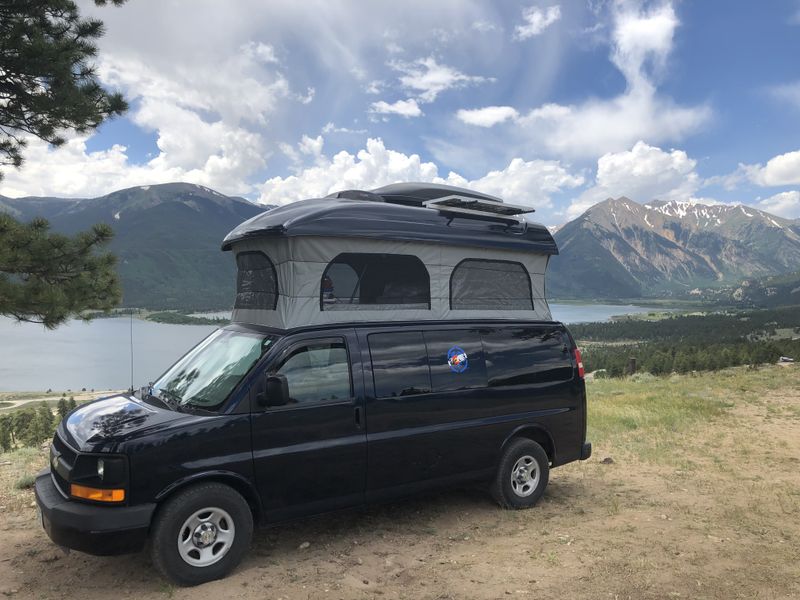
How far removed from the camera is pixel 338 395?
16.6 ft

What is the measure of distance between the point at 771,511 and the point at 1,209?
1240cm

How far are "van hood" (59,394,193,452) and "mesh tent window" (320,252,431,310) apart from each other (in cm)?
173

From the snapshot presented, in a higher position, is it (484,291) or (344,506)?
(484,291)

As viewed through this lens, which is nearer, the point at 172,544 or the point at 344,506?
the point at 172,544

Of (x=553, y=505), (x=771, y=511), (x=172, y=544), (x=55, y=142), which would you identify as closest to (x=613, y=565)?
(x=553, y=505)

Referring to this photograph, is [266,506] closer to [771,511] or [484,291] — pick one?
[484,291]

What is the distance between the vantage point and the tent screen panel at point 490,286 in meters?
6.27

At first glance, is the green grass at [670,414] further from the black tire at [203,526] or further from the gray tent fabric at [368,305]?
the black tire at [203,526]

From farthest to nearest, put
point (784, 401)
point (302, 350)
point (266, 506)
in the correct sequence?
1. point (784, 401)
2. point (302, 350)
3. point (266, 506)

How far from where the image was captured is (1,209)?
9469mm

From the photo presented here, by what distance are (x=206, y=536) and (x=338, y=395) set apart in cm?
156

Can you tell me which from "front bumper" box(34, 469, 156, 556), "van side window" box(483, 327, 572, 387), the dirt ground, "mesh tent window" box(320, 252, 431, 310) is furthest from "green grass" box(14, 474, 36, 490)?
"van side window" box(483, 327, 572, 387)

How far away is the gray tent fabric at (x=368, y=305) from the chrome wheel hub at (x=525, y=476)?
1732mm

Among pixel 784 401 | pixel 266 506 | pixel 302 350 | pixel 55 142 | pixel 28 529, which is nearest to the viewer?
pixel 266 506
